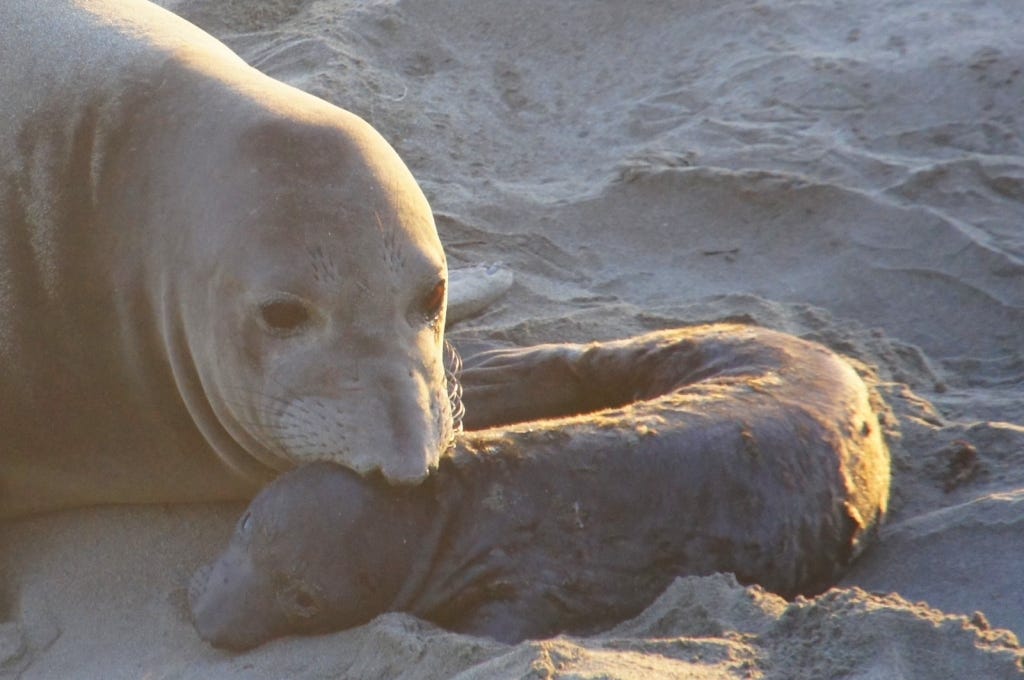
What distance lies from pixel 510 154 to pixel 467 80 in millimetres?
687

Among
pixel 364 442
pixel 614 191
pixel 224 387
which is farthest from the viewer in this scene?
pixel 614 191

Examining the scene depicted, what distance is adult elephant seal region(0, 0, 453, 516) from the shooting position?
145 inches

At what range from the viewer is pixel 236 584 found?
3729mm

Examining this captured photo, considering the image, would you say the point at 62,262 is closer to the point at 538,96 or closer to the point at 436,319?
the point at 436,319

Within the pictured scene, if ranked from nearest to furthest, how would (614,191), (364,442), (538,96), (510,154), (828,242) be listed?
(364,442) < (828,242) < (614,191) < (510,154) < (538,96)

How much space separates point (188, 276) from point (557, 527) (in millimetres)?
963

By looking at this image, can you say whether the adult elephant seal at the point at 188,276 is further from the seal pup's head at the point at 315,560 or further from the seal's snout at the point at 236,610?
the seal's snout at the point at 236,610

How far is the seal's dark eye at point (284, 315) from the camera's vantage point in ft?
12.1

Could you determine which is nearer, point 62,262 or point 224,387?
point 224,387

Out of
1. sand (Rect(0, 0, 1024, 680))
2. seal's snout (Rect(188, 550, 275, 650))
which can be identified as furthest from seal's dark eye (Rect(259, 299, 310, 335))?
sand (Rect(0, 0, 1024, 680))

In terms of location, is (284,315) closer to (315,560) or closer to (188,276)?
(188,276)

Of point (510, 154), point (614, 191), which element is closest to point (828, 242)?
point (614, 191)

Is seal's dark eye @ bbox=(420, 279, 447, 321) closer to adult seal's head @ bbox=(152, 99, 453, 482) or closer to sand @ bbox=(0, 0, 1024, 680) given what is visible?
adult seal's head @ bbox=(152, 99, 453, 482)

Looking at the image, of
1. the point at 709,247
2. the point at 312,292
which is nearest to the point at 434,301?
the point at 312,292
